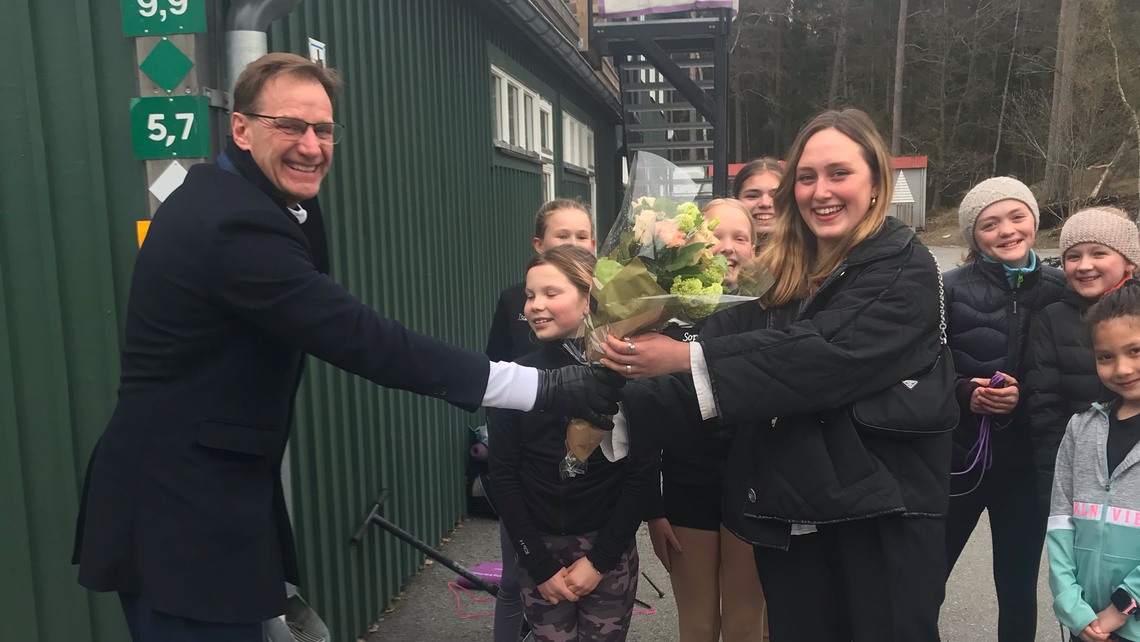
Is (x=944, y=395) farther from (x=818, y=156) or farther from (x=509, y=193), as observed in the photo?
(x=509, y=193)

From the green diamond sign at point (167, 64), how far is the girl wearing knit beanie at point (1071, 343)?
10.4 feet

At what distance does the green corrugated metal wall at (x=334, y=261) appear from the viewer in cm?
258

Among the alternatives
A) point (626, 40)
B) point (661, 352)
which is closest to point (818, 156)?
point (661, 352)

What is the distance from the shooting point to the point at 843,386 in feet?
6.74

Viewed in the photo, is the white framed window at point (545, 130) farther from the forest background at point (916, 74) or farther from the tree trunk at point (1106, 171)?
the forest background at point (916, 74)

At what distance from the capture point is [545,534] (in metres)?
2.94

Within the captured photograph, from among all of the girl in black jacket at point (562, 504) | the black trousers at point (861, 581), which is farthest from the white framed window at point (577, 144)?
the black trousers at point (861, 581)

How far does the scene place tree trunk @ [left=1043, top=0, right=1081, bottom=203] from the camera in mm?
29469

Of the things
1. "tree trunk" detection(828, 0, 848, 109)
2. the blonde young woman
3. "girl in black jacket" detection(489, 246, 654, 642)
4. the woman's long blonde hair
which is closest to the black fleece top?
"girl in black jacket" detection(489, 246, 654, 642)

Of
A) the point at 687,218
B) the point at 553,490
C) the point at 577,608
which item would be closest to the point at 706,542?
the point at 577,608

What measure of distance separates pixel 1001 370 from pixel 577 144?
10978 millimetres

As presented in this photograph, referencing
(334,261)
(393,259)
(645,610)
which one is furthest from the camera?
(393,259)

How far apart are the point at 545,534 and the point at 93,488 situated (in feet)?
4.81

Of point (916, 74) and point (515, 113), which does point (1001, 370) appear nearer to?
point (515, 113)
